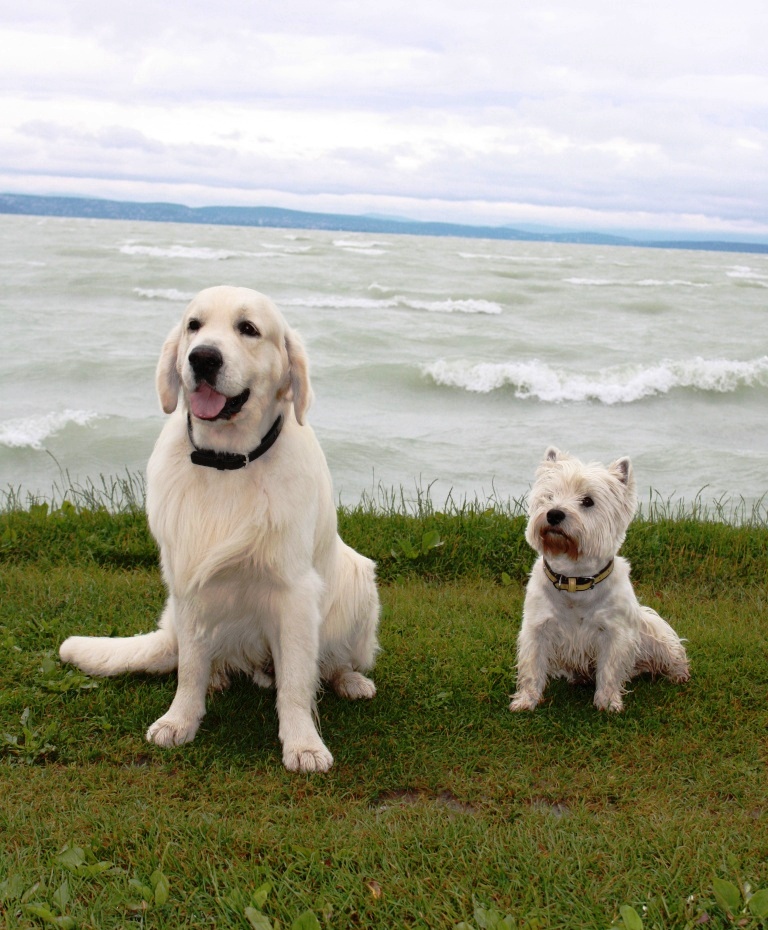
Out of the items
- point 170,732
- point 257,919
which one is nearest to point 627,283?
point 170,732

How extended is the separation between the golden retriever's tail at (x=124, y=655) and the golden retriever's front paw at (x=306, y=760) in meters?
0.96

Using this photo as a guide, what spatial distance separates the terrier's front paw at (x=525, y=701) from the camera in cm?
484

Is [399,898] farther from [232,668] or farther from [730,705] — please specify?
[730,705]

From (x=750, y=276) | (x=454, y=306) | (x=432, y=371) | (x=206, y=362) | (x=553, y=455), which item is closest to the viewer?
(x=206, y=362)

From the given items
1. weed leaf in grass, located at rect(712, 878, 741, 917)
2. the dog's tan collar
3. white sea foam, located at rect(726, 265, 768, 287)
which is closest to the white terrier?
the dog's tan collar

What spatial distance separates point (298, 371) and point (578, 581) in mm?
1809

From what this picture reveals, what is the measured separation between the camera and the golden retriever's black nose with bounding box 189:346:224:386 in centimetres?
367

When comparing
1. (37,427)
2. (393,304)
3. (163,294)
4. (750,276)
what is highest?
(750,276)

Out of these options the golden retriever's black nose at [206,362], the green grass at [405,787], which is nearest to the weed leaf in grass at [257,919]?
the green grass at [405,787]

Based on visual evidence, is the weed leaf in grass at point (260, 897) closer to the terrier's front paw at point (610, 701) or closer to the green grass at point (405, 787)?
the green grass at point (405, 787)

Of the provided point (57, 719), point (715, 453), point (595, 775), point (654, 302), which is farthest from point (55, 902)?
point (654, 302)

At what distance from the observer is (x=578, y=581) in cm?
472

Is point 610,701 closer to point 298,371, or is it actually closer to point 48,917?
point 298,371

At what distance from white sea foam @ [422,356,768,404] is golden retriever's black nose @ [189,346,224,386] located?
14.2 meters
